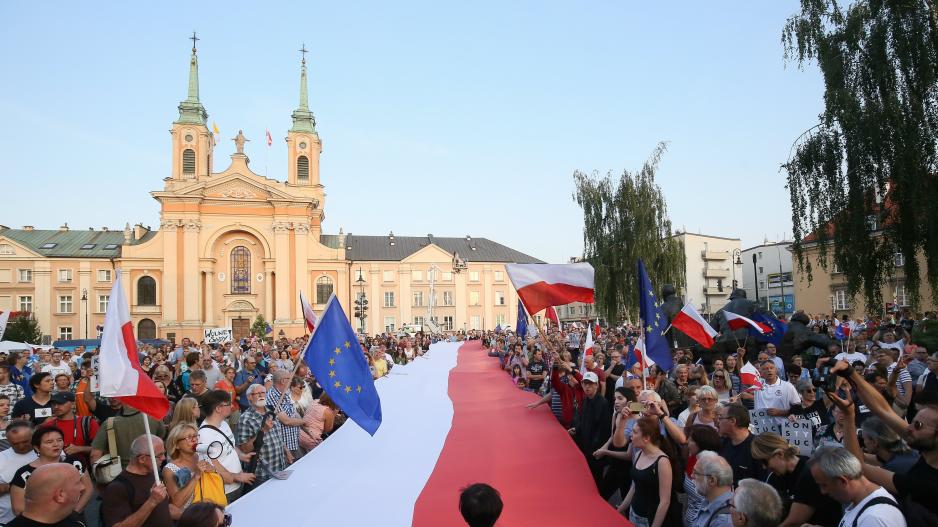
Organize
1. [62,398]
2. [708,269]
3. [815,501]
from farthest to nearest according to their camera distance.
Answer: [708,269] → [62,398] → [815,501]

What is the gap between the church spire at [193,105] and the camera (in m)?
67.8

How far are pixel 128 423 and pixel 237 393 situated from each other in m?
5.10

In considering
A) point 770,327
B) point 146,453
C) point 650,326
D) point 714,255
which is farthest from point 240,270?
point 146,453

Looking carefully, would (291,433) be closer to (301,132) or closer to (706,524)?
(706,524)

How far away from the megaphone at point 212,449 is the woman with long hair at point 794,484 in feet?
13.7

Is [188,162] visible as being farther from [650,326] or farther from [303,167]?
[650,326]

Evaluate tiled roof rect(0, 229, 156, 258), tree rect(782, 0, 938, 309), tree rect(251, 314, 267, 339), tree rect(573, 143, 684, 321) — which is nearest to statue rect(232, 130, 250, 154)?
tiled roof rect(0, 229, 156, 258)

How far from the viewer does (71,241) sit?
70.4 m

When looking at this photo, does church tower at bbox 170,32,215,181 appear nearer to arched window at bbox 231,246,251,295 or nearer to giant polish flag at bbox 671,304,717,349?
arched window at bbox 231,246,251,295

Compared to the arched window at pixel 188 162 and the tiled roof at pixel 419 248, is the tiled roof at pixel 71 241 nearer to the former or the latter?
the arched window at pixel 188 162

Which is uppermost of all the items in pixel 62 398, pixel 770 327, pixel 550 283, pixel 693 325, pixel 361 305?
pixel 550 283

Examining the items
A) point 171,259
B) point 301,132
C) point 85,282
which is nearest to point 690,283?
point 301,132

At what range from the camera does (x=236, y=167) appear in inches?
2586

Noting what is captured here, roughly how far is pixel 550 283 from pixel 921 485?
681cm
